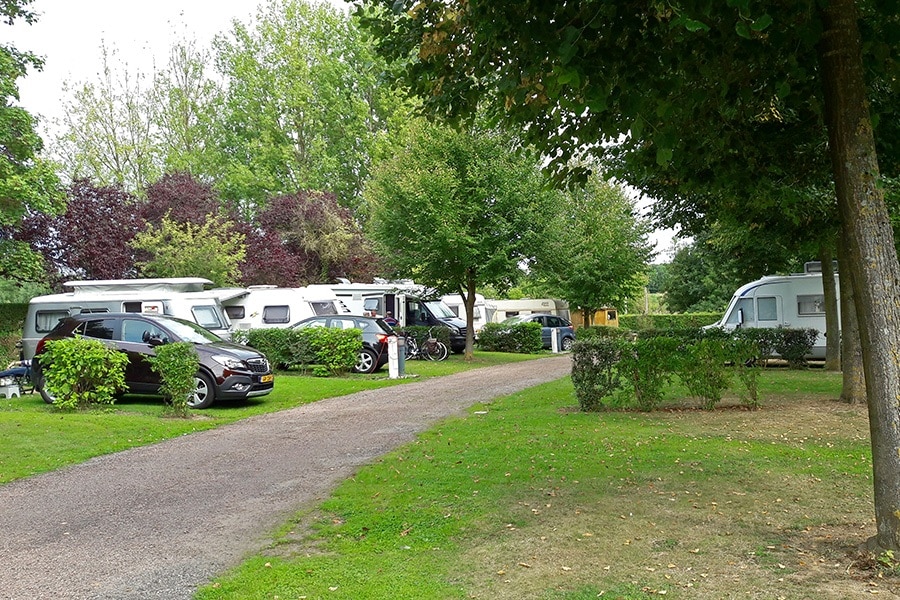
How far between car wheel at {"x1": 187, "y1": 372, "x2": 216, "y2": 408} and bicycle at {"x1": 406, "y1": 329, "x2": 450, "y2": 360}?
12519mm

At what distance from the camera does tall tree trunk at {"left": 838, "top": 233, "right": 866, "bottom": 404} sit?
11344 millimetres

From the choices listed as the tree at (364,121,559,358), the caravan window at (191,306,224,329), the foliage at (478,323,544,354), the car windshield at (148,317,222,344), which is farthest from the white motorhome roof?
the foliage at (478,323,544,354)

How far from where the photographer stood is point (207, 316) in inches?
788

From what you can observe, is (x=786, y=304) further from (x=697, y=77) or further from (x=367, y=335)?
(x=697, y=77)

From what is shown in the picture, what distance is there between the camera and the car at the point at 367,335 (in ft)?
64.2

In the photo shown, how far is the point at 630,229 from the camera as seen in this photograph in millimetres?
31891

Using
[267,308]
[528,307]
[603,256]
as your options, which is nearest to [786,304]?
[603,256]

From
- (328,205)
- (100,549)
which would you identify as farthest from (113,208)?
(100,549)

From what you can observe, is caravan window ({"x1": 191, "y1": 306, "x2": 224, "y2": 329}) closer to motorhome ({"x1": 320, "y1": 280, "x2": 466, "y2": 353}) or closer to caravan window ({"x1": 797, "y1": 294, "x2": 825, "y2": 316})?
motorhome ({"x1": 320, "y1": 280, "x2": 466, "y2": 353})

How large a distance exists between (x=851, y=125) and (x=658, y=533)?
2.83 meters

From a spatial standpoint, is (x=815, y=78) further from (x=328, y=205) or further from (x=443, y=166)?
(x=328, y=205)

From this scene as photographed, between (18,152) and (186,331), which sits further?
(18,152)

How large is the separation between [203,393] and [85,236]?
55.1 ft

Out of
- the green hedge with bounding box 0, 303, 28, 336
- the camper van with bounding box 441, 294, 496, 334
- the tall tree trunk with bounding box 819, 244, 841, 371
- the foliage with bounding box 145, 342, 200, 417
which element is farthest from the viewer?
the camper van with bounding box 441, 294, 496, 334
